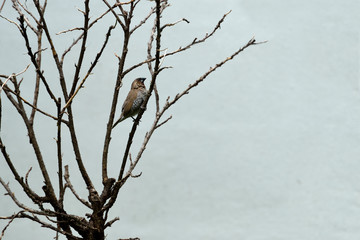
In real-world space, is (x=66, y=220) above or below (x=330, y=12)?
below

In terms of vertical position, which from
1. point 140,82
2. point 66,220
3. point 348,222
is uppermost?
Answer: point 140,82

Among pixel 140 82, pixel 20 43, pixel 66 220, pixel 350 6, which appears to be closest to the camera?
pixel 66 220

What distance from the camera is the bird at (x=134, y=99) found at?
1.83 meters

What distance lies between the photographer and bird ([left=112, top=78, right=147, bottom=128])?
1.83 metres

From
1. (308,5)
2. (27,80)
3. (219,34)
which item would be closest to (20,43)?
(27,80)

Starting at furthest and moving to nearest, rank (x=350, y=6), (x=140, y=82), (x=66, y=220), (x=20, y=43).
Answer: (x=350, y=6) < (x=20, y=43) < (x=140, y=82) < (x=66, y=220)

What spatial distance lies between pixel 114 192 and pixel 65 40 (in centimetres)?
159

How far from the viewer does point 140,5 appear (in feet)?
8.96

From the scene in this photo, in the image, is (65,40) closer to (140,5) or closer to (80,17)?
(80,17)

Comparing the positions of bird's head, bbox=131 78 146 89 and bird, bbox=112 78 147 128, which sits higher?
bird's head, bbox=131 78 146 89

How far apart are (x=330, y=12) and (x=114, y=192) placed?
1.82 m

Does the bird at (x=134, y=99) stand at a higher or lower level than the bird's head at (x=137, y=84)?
lower

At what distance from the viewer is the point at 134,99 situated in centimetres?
184

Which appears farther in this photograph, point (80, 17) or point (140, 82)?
point (80, 17)
